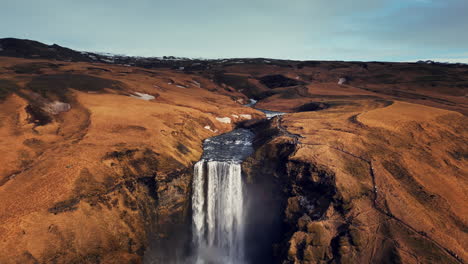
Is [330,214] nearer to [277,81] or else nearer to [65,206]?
[65,206]

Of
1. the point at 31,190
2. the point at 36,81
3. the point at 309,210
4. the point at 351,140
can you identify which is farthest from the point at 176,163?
the point at 36,81

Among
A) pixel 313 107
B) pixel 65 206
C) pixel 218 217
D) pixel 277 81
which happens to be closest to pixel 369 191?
pixel 218 217

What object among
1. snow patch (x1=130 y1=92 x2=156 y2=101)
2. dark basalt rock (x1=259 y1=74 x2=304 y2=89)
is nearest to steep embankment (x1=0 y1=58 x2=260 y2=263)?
snow patch (x1=130 y1=92 x2=156 y2=101)

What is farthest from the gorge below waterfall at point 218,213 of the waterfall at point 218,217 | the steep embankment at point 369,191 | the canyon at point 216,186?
the steep embankment at point 369,191

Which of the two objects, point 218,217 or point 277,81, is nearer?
point 218,217

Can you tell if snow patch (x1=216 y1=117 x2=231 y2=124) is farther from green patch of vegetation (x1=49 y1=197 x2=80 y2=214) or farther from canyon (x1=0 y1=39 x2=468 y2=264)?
green patch of vegetation (x1=49 y1=197 x2=80 y2=214)

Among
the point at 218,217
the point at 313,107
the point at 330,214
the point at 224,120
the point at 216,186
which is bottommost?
the point at 218,217

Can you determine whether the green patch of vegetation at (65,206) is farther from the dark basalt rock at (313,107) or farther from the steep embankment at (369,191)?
the dark basalt rock at (313,107)
